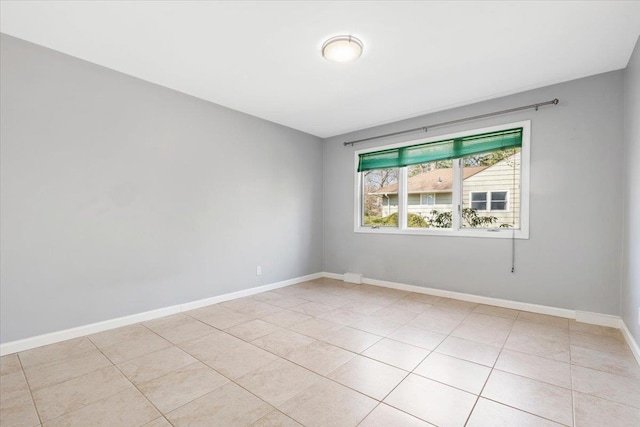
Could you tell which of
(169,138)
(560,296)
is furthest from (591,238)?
(169,138)

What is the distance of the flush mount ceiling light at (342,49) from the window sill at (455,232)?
2.54 m

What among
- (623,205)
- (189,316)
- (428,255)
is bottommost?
(189,316)

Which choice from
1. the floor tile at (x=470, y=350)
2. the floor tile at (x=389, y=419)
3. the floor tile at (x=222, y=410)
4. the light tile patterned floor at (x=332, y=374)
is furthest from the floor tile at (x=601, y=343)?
the floor tile at (x=222, y=410)

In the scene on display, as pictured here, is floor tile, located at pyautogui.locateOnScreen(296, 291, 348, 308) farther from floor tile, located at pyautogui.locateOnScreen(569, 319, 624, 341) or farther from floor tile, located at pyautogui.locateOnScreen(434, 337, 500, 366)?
floor tile, located at pyautogui.locateOnScreen(569, 319, 624, 341)

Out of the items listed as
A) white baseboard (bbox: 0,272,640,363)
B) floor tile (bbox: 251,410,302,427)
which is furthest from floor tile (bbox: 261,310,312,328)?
floor tile (bbox: 251,410,302,427)

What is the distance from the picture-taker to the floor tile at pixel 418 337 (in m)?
2.53

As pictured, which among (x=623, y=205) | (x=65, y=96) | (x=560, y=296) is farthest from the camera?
(x=560, y=296)

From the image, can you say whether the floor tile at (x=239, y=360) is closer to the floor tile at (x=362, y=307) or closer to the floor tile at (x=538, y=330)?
the floor tile at (x=362, y=307)

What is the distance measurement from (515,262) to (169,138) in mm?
4222

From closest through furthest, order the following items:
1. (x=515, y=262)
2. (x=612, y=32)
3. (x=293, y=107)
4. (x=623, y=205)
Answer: (x=612, y=32)
(x=623, y=205)
(x=515, y=262)
(x=293, y=107)

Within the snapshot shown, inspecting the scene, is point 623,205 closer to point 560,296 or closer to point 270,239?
point 560,296

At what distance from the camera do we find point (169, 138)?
3.31 m

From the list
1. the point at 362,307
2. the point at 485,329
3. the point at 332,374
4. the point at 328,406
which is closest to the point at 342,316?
the point at 362,307

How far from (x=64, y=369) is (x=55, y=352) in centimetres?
39
